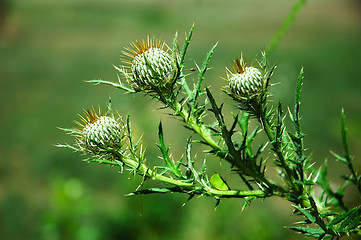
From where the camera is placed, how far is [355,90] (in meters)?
11.1

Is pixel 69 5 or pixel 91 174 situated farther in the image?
pixel 69 5

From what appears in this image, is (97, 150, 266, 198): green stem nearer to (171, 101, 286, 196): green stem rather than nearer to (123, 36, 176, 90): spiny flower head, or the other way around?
(171, 101, 286, 196): green stem

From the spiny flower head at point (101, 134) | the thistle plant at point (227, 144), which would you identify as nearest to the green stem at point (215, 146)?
the thistle plant at point (227, 144)

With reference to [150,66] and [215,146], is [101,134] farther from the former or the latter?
[215,146]

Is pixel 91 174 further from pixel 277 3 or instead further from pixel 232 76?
pixel 277 3

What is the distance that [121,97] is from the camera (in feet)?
36.8

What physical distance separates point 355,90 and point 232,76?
10.8 meters

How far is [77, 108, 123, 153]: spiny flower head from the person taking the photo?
135 cm

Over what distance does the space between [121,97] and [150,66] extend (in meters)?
10.0

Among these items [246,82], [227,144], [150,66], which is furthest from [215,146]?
[150,66]

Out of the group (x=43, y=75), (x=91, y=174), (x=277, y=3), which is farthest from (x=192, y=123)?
(x=277, y=3)

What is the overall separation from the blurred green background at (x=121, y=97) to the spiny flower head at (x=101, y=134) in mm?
273

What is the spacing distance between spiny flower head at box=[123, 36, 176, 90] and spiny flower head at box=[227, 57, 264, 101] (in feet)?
0.70

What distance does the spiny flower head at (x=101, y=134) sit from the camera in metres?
1.35
